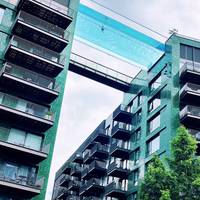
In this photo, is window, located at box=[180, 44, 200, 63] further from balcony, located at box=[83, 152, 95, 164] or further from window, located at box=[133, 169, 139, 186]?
A: balcony, located at box=[83, 152, 95, 164]

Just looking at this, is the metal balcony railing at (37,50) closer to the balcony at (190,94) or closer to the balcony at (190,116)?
the balcony at (190,94)

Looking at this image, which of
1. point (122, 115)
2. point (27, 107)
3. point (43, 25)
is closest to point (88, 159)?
point (122, 115)

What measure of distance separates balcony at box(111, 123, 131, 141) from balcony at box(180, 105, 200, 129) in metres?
11.4

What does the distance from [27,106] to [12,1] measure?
1210 centimetres

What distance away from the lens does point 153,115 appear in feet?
144

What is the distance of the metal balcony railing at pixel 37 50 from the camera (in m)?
37.2

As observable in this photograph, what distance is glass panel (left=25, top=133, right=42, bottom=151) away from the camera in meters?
34.5

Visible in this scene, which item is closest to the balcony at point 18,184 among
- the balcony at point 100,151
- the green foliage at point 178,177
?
the green foliage at point 178,177

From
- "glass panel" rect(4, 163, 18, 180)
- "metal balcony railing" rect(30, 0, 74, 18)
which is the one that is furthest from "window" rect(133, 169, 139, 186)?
"metal balcony railing" rect(30, 0, 74, 18)

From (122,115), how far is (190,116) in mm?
14238

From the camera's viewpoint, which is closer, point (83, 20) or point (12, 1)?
point (12, 1)

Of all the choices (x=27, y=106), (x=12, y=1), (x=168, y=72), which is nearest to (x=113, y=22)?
(x=168, y=72)

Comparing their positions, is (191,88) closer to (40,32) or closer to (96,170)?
(40,32)

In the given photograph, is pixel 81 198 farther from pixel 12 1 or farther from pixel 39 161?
pixel 12 1
